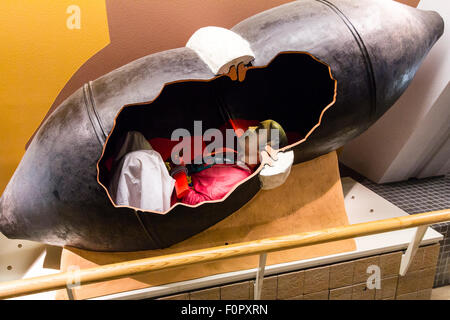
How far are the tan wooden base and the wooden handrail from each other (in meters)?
0.31

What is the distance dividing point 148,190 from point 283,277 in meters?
0.72

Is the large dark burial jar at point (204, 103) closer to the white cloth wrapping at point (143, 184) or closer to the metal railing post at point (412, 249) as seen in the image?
the white cloth wrapping at point (143, 184)

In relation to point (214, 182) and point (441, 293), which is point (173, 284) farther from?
point (441, 293)

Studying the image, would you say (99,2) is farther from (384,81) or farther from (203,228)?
(384,81)

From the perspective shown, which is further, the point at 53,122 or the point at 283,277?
the point at 283,277

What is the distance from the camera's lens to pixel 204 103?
1719mm

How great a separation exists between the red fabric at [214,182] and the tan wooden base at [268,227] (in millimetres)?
121

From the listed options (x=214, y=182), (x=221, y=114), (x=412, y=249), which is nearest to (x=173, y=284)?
(x=214, y=182)

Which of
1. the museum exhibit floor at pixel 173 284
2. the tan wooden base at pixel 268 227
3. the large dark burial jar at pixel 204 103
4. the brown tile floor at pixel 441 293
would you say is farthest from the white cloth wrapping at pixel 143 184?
the brown tile floor at pixel 441 293

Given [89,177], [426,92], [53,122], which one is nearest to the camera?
[89,177]

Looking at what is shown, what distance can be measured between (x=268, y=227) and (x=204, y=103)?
2.17 ft

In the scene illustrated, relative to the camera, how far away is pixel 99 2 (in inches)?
→ 58.9

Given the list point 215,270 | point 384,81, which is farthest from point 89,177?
point 384,81

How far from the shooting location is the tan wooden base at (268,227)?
140 centimetres
